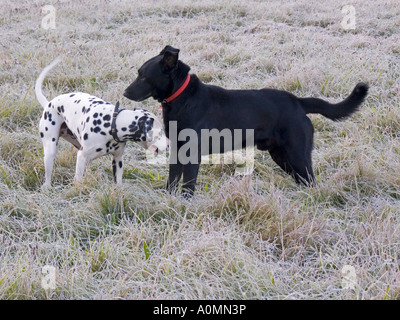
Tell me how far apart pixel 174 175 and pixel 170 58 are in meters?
0.93

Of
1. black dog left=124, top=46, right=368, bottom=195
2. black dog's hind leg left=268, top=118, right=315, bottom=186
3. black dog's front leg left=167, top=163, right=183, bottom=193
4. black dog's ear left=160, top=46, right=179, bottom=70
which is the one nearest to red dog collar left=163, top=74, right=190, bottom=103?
black dog left=124, top=46, right=368, bottom=195

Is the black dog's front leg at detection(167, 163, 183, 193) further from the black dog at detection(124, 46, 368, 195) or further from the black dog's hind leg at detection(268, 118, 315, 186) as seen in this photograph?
the black dog's hind leg at detection(268, 118, 315, 186)

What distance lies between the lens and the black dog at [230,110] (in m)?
3.49

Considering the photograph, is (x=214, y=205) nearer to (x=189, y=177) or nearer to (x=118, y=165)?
(x=189, y=177)

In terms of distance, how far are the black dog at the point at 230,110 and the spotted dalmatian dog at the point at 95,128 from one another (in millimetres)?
193

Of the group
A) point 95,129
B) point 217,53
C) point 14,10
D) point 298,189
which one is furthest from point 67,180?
point 14,10

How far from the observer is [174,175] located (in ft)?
12.1

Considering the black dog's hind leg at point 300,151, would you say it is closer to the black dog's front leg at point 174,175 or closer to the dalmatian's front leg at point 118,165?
the black dog's front leg at point 174,175

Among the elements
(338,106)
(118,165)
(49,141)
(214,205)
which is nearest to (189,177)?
(214,205)

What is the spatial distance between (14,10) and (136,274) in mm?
9356

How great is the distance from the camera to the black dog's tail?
3.66m

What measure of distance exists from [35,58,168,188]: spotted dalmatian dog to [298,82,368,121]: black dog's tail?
3.99 feet

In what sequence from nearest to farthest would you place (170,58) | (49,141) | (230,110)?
(170,58), (230,110), (49,141)
